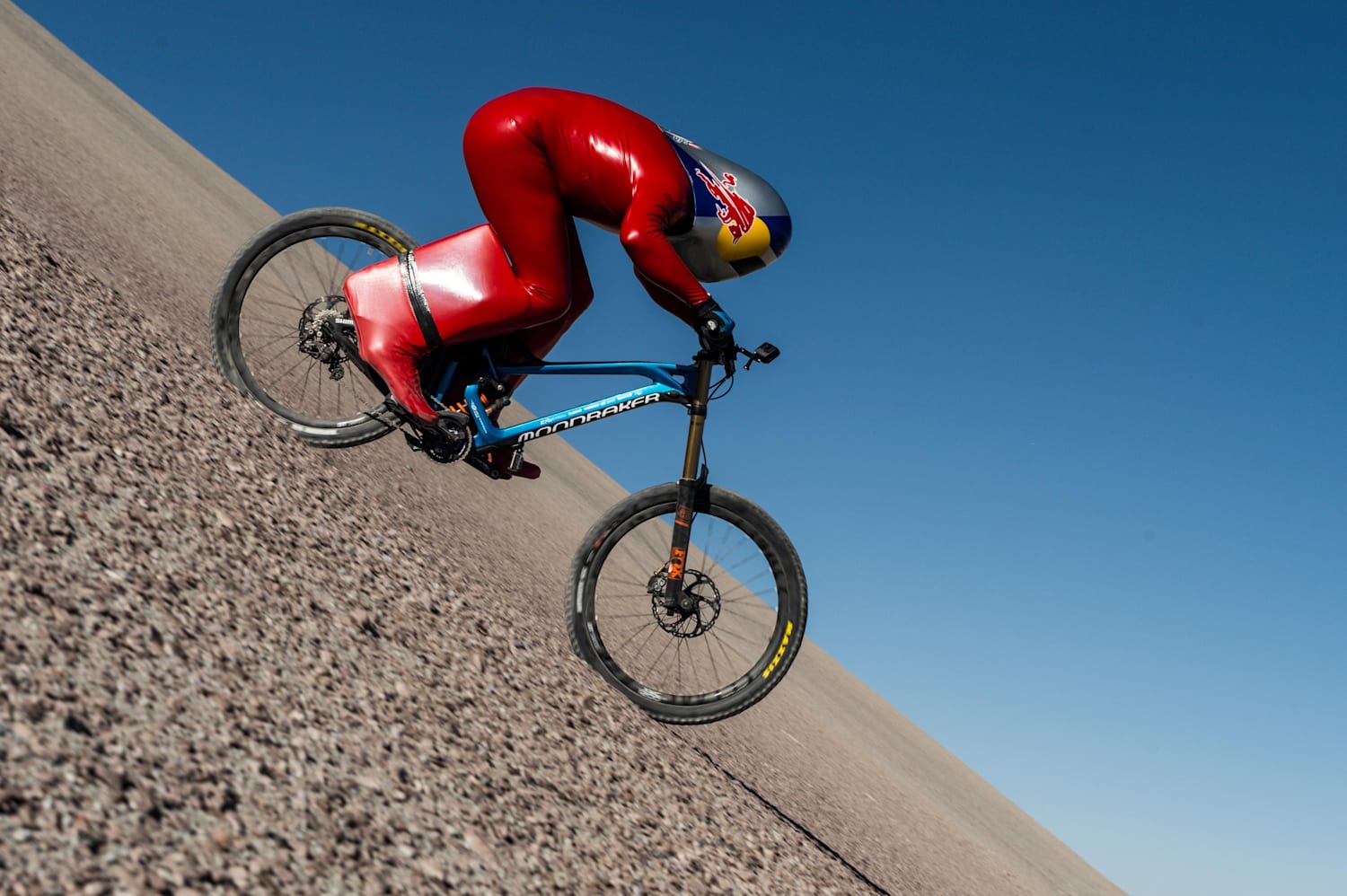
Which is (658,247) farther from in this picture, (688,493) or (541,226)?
(688,493)

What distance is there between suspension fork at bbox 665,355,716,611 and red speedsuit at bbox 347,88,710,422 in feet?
1.13

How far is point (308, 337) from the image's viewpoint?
5.23 m

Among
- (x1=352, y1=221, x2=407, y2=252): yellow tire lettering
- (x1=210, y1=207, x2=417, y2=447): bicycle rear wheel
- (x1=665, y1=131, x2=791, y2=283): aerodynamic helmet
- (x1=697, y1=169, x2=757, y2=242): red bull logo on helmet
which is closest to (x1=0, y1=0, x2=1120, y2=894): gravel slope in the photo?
(x1=210, y1=207, x2=417, y2=447): bicycle rear wheel

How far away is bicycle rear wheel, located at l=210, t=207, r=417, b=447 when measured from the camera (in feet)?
17.1

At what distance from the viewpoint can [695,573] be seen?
469cm

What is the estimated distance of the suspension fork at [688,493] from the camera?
463 cm

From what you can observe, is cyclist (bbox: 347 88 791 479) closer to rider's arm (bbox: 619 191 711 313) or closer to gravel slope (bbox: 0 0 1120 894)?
rider's arm (bbox: 619 191 711 313)

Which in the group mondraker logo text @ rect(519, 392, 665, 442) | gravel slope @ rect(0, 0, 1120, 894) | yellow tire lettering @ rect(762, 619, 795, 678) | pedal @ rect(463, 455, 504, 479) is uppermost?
mondraker logo text @ rect(519, 392, 665, 442)

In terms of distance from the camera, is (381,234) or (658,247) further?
(381,234)

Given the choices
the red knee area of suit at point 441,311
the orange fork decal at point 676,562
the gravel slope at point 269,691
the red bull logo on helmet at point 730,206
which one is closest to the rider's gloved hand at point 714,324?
the red bull logo on helmet at point 730,206

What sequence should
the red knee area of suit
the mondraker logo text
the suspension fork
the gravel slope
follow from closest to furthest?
the gravel slope
the suspension fork
the red knee area of suit
the mondraker logo text

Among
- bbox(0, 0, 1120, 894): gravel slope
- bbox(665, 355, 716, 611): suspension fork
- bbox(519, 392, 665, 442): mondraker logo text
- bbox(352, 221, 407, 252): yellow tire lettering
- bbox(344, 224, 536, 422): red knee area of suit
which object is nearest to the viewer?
bbox(0, 0, 1120, 894): gravel slope

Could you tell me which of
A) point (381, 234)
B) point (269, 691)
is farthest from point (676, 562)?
point (381, 234)

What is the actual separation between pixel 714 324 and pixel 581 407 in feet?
2.76
